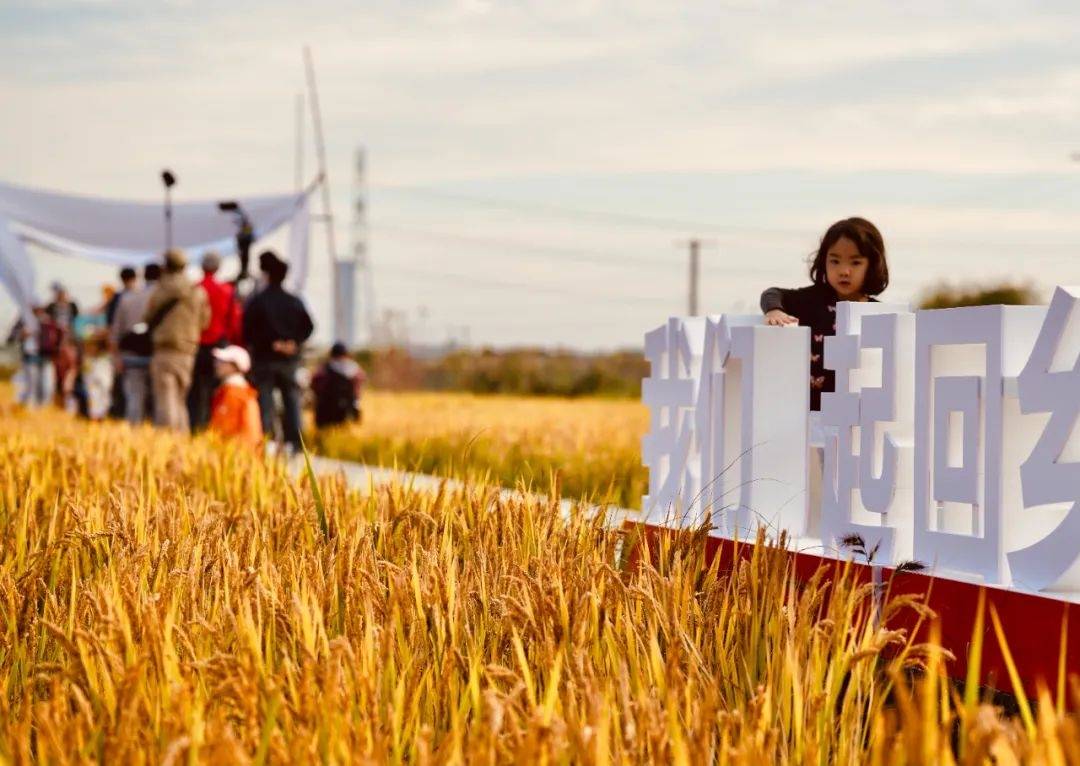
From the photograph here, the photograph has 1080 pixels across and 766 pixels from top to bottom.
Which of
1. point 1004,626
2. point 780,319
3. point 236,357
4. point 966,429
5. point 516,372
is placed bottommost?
point 516,372

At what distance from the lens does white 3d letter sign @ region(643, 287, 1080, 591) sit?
3.54 meters

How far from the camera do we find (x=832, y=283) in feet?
17.1

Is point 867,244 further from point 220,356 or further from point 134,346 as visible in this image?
point 134,346

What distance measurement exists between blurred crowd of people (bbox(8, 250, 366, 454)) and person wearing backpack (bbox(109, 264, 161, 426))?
1 centimetres

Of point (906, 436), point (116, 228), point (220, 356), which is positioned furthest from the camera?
point (116, 228)

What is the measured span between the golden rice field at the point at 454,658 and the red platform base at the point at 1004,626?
0.13 m

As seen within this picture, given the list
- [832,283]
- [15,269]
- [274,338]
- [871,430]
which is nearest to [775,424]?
[871,430]

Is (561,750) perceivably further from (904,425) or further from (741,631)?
(904,425)

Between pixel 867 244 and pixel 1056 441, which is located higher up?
pixel 867 244

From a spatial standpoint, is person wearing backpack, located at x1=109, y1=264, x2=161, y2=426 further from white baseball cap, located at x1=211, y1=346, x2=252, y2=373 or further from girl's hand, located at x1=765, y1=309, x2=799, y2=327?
girl's hand, located at x1=765, y1=309, x2=799, y2=327


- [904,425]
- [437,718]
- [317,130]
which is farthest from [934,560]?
[317,130]

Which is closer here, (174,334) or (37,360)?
(174,334)

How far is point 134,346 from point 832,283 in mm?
8601

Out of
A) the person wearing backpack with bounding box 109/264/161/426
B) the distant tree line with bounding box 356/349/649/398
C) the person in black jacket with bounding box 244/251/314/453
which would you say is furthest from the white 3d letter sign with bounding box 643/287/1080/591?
the distant tree line with bounding box 356/349/649/398
